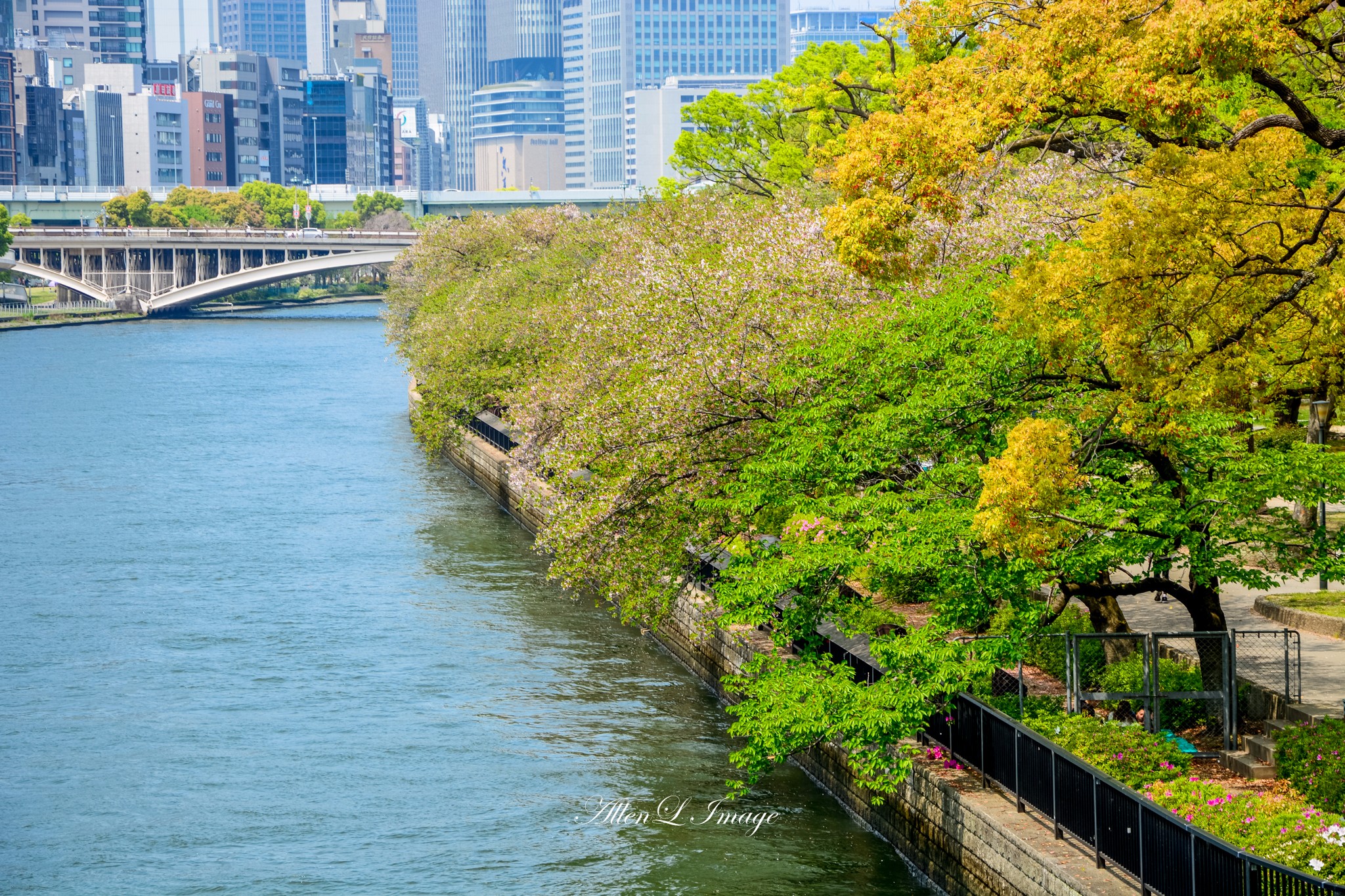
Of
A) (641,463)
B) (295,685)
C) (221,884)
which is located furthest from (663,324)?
(221,884)

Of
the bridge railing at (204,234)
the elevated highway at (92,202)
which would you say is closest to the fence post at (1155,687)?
the bridge railing at (204,234)

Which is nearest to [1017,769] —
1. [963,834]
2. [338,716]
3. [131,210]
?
[963,834]

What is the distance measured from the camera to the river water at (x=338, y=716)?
62.5 feet

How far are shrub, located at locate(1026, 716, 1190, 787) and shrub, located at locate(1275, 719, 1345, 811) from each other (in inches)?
39.4

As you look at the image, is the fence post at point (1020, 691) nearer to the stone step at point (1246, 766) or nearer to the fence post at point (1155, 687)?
the fence post at point (1155, 687)

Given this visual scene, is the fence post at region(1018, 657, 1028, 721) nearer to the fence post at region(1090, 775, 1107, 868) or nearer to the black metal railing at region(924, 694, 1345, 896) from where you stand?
the black metal railing at region(924, 694, 1345, 896)

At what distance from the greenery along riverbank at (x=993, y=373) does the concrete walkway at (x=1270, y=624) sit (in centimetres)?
126

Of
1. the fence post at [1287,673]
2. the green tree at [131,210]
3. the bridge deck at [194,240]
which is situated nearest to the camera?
the fence post at [1287,673]

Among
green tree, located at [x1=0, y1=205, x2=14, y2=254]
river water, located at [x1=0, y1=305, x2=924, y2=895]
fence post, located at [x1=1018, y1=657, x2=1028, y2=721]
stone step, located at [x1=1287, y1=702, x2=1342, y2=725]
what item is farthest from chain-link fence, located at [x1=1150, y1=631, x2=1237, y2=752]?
green tree, located at [x1=0, y1=205, x2=14, y2=254]

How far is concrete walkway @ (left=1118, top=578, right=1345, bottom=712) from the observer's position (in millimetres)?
18422

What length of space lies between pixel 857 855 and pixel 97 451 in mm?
46002

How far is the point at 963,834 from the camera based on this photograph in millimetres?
16719

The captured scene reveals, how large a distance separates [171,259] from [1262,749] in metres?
144

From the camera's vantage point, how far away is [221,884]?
1858cm
